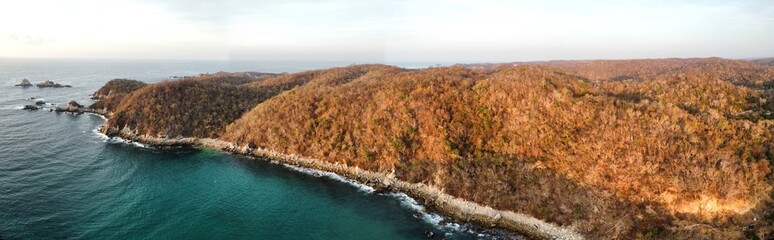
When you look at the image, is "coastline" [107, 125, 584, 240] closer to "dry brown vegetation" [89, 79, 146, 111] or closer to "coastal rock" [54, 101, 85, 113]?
"dry brown vegetation" [89, 79, 146, 111]

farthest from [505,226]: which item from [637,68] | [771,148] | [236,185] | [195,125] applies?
[637,68]

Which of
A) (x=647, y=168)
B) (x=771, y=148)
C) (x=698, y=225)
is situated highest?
(x=771, y=148)

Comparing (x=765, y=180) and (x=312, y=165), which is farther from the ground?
(x=765, y=180)

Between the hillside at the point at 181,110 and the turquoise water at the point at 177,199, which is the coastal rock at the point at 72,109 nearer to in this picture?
the hillside at the point at 181,110

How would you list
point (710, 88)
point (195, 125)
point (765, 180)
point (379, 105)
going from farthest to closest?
point (195, 125)
point (379, 105)
point (710, 88)
point (765, 180)

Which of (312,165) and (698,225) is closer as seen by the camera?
(698,225)

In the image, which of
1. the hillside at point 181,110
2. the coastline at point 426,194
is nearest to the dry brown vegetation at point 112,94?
the hillside at point 181,110

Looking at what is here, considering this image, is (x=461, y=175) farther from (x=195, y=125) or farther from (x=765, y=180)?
(x=195, y=125)
